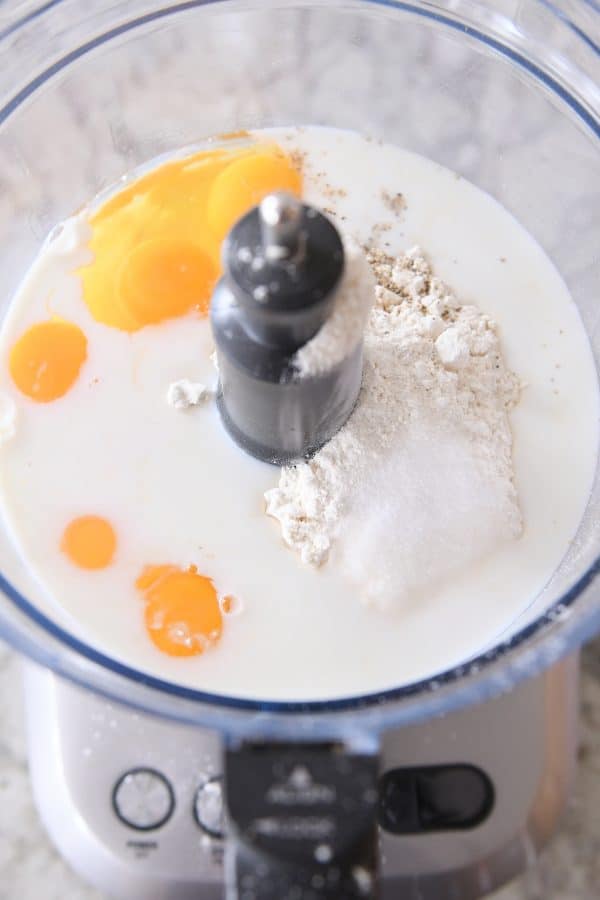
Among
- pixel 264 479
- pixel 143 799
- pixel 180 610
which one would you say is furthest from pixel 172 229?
pixel 143 799

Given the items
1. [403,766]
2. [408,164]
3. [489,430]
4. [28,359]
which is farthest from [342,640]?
[408,164]

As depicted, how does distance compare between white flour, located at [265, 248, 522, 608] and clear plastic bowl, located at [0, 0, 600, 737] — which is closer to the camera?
white flour, located at [265, 248, 522, 608]

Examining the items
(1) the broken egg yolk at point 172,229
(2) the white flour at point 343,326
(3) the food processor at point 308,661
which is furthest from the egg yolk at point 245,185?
(2) the white flour at point 343,326

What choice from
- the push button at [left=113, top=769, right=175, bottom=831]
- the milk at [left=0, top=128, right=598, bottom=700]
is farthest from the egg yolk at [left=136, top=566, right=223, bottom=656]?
the push button at [left=113, top=769, right=175, bottom=831]

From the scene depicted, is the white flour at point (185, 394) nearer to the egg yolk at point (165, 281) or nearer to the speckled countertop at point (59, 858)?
the egg yolk at point (165, 281)

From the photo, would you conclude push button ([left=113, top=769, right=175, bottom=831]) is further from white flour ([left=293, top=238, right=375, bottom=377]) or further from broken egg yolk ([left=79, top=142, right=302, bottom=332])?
broken egg yolk ([left=79, top=142, right=302, bottom=332])

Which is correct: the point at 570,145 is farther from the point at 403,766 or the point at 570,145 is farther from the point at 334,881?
the point at 334,881
